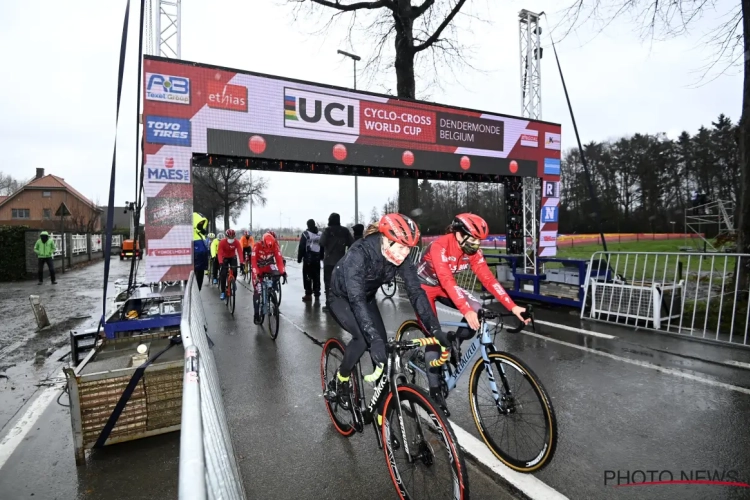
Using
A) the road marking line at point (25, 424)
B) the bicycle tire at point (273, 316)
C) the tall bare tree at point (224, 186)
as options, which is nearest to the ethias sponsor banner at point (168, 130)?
the bicycle tire at point (273, 316)

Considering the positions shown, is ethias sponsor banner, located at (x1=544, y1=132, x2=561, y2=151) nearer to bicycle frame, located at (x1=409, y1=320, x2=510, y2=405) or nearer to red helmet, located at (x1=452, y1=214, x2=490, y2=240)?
red helmet, located at (x1=452, y1=214, x2=490, y2=240)

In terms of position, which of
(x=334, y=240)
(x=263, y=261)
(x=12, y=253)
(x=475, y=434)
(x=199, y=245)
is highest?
(x=334, y=240)

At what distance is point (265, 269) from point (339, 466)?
5132 millimetres

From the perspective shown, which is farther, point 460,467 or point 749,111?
point 749,111

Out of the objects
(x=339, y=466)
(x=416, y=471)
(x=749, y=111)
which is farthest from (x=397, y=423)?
(x=749, y=111)

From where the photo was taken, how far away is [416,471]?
2.57 metres

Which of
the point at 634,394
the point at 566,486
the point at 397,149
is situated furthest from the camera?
the point at 397,149

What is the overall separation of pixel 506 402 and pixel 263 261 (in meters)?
5.75

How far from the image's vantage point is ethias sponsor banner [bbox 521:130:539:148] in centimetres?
1225

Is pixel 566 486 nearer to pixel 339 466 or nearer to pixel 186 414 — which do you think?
pixel 339 466

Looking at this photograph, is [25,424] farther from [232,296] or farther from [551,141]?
[551,141]

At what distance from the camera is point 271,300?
742 centimetres

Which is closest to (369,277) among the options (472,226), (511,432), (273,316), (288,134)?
(472,226)

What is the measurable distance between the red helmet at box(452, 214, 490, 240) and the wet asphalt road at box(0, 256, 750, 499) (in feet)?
5.77
